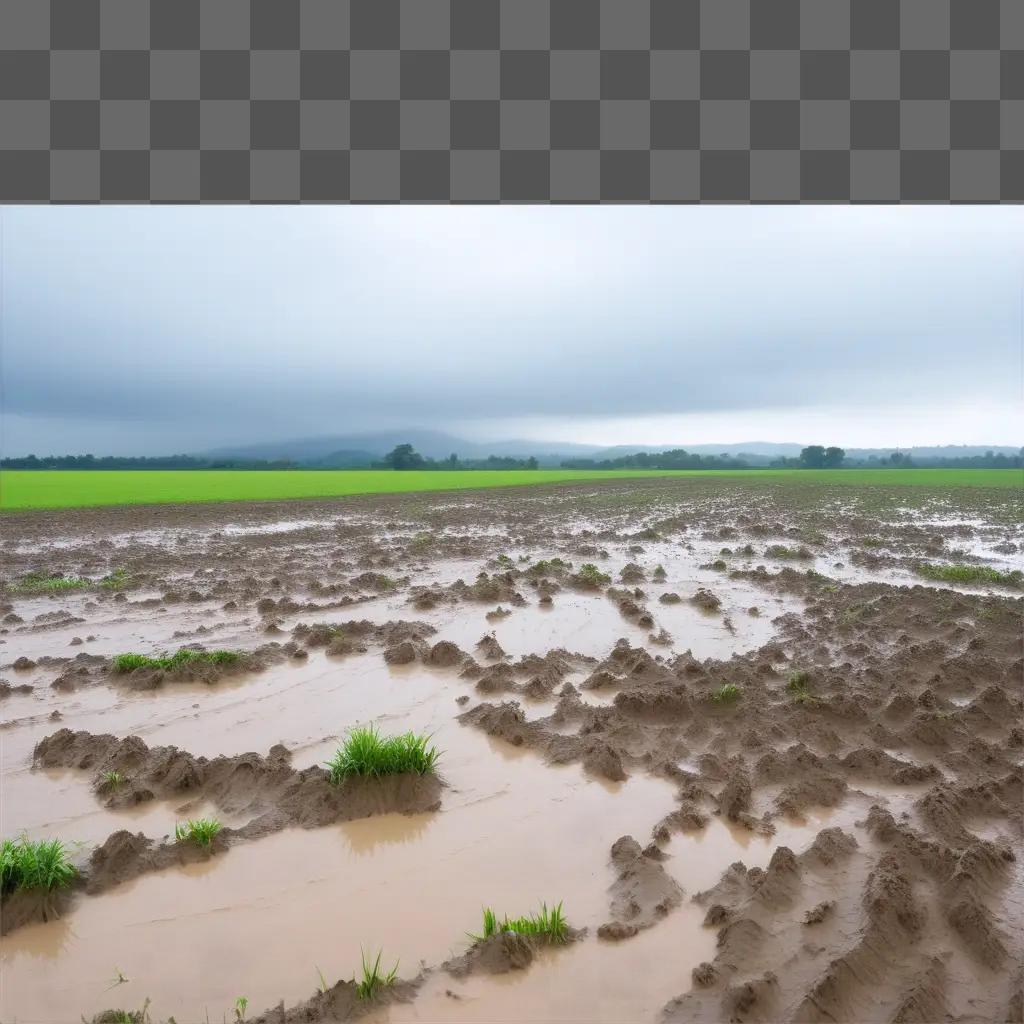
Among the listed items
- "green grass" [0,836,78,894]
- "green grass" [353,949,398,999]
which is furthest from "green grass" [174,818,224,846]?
"green grass" [353,949,398,999]

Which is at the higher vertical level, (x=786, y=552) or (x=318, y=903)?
(x=786, y=552)

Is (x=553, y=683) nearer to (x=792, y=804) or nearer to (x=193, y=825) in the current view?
(x=792, y=804)

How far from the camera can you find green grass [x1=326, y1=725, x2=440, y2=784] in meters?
4.95

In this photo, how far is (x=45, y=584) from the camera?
12.2m

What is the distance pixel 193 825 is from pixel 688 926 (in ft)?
10.5

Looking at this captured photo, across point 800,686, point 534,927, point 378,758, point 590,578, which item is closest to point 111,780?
point 378,758

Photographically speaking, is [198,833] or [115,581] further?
[115,581]

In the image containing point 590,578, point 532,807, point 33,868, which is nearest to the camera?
point 33,868

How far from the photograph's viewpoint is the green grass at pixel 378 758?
195 inches

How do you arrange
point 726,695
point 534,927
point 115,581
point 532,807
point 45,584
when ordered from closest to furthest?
point 534,927, point 532,807, point 726,695, point 45,584, point 115,581

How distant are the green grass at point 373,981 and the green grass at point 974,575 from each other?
1348 cm

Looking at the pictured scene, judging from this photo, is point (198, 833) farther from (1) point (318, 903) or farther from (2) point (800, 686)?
(2) point (800, 686)

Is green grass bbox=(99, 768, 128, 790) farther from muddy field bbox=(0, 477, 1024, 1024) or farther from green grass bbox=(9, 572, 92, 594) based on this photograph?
green grass bbox=(9, 572, 92, 594)

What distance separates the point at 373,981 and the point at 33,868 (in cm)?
222
